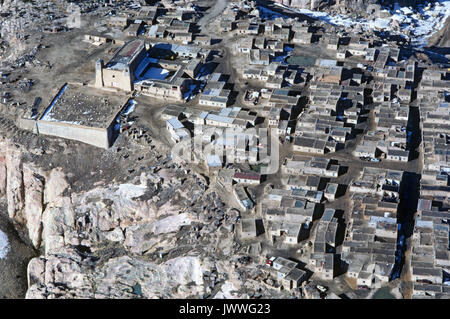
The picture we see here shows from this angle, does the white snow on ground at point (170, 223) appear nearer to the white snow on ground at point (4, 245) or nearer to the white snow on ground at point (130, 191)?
the white snow on ground at point (130, 191)

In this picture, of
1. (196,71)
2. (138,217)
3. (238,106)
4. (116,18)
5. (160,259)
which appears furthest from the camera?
(116,18)

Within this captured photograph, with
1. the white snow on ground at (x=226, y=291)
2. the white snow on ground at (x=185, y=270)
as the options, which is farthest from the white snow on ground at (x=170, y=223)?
the white snow on ground at (x=226, y=291)

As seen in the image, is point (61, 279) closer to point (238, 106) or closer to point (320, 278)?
point (320, 278)

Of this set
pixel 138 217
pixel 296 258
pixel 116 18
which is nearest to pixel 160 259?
pixel 138 217

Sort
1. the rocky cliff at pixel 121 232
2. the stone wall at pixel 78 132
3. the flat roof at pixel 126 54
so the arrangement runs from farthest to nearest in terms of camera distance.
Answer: the flat roof at pixel 126 54
the stone wall at pixel 78 132
the rocky cliff at pixel 121 232

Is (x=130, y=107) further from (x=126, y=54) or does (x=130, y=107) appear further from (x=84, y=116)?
(x=126, y=54)

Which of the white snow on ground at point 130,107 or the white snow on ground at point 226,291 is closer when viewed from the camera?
the white snow on ground at point 226,291
